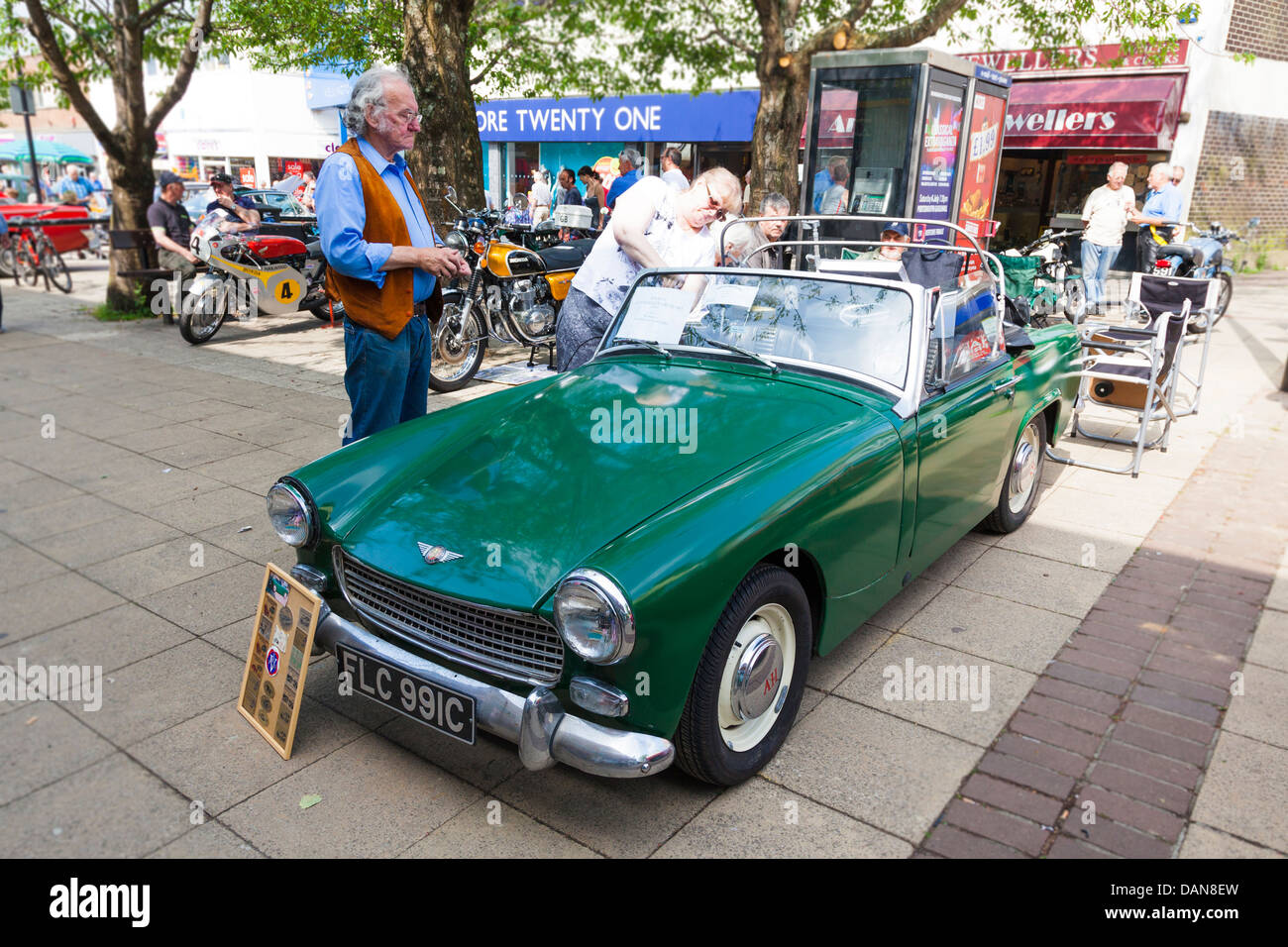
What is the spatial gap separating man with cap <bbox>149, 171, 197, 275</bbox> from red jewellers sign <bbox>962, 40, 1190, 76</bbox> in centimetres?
1183

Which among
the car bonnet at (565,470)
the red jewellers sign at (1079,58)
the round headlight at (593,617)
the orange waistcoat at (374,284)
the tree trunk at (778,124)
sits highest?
the red jewellers sign at (1079,58)

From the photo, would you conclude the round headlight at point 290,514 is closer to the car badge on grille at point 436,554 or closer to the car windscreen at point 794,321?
the car badge on grille at point 436,554

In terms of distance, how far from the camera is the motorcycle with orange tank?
8059mm

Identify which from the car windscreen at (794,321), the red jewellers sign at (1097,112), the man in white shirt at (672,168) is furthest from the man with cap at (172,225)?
the red jewellers sign at (1097,112)

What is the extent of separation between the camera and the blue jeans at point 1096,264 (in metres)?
10.3

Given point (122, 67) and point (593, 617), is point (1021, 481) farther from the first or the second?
point (122, 67)

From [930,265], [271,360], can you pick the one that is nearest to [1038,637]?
[930,265]

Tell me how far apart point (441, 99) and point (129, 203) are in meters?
5.35

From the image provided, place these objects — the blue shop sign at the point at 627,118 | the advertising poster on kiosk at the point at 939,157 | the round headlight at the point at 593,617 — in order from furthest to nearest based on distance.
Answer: the blue shop sign at the point at 627,118, the advertising poster on kiosk at the point at 939,157, the round headlight at the point at 593,617

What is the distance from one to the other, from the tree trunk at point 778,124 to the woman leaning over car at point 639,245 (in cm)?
598

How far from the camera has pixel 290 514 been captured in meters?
3.04

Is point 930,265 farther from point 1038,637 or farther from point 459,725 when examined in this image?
point 459,725

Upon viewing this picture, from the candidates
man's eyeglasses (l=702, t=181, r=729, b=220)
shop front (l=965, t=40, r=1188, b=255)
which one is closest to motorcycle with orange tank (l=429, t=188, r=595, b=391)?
man's eyeglasses (l=702, t=181, r=729, b=220)

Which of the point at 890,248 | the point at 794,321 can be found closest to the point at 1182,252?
the point at 890,248
